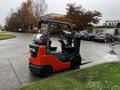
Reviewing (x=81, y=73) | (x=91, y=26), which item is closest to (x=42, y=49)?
(x=81, y=73)

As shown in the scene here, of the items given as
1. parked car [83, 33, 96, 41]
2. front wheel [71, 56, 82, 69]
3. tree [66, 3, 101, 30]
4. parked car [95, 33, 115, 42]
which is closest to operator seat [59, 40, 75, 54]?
front wheel [71, 56, 82, 69]

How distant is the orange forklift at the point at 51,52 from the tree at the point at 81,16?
41491 mm

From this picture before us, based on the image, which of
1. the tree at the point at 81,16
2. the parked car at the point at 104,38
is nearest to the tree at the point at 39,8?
the tree at the point at 81,16

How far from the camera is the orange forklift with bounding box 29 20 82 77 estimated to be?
32.7ft

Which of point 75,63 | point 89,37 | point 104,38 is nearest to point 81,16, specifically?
point 89,37

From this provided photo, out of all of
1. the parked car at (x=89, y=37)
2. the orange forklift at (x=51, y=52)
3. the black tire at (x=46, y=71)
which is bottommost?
the parked car at (x=89, y=37)

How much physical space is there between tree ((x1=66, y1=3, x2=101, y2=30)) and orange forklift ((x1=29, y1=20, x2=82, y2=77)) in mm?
41491

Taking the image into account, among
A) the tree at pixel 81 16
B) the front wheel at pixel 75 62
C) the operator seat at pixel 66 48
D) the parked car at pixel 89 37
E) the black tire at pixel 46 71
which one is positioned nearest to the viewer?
the black tire at pixel 46 71

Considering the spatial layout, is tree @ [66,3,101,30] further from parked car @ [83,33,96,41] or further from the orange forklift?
the orange forklift

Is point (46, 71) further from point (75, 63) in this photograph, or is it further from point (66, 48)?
point (75, 63)

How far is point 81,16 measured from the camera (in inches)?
2126

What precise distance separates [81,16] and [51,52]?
4455cm

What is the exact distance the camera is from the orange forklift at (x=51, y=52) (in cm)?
996

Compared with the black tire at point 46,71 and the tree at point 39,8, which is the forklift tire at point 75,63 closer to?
the black tire at point 46,71
